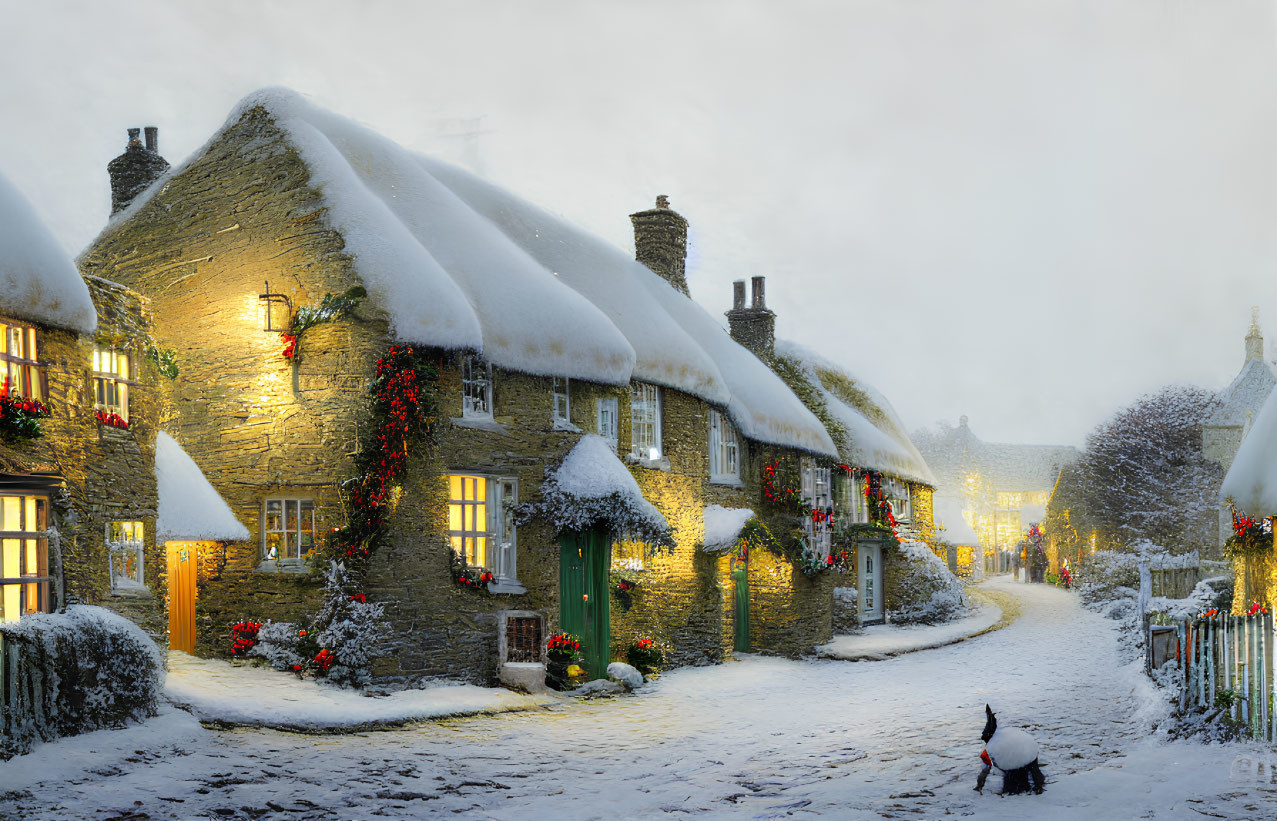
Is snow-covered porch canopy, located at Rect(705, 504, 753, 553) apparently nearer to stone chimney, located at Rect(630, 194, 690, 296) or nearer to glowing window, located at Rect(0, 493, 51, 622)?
stone chimney, located at Rect(630, 194, 690, 296)

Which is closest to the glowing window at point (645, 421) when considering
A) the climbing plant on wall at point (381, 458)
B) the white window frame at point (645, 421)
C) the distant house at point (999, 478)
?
the white window frame at point (645, 421)

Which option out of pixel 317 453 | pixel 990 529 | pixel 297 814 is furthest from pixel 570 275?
pixel 990 529

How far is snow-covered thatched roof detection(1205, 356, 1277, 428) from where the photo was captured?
45.4m

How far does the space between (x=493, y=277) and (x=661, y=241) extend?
34.3ft

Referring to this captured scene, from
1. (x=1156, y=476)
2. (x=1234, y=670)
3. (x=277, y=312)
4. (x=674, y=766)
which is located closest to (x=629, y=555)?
(x=277, y=312)

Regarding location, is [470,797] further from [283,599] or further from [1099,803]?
[283,599]

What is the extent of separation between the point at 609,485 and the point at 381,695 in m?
5.03

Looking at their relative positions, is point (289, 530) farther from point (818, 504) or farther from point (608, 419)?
point (818, 504)

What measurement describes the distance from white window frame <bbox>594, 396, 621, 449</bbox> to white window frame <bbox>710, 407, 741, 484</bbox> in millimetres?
3891

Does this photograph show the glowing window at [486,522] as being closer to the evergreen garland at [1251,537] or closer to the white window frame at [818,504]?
the white window frame at [818,504]

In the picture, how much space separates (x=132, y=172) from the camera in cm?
2153

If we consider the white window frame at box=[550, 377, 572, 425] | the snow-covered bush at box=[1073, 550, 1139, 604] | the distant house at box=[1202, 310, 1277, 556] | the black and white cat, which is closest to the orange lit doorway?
the white window frame at box=[550, 377, 572, 425]

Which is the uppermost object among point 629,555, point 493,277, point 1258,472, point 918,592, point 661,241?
point 661,241

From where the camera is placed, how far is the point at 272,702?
46.4 ft
